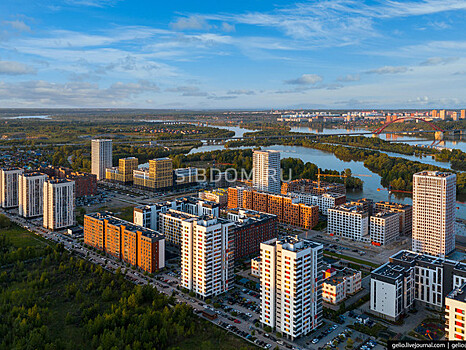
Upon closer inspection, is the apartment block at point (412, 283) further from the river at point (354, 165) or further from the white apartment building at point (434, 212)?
the river at point (354, 165)

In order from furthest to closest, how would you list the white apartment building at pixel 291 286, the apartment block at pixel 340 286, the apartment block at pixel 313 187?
1. the apartment block at pixel 313 187
2. the apartment block at pixel 340 286
3. the white apartment building at pixel 291 286

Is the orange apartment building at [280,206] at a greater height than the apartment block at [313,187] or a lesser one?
lesser

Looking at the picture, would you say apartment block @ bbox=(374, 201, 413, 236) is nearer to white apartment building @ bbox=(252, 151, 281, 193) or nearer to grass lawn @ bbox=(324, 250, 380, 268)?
grass lawn @ bbox=(324, 250, 380, 268)

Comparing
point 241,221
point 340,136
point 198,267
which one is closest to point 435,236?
point 241,221

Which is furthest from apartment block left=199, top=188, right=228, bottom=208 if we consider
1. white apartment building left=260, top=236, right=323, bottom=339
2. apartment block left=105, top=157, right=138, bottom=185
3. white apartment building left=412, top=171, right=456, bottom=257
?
white apartment building left=260, top=236, right=323, bottom=339

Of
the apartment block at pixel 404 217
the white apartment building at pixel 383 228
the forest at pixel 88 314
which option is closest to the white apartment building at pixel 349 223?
the white apartment building at pixel 383 228

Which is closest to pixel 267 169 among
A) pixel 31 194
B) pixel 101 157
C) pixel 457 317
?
pixel 31 194
